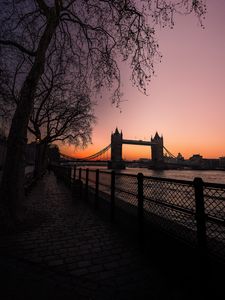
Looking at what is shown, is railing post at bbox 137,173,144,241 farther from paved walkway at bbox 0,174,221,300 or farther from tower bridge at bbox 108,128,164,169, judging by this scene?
tower bridge at bbox 108,128,164,169

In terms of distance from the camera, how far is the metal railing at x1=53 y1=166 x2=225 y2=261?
8.48ft

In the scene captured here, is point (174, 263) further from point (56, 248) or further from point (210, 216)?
point (56, 248)

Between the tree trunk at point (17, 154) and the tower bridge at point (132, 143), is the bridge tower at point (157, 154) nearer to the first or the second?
the tower bridge at point (132, 143)

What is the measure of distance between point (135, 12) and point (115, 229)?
680 cm

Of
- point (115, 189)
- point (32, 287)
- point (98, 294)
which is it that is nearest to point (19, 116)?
point (115, 189)

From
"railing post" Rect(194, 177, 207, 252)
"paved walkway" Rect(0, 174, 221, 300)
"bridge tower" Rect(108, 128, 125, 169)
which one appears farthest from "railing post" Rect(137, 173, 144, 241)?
"bridge tower" Rect(108, 128, 125, 169)

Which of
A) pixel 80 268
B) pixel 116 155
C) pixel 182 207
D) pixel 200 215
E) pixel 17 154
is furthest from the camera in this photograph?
pixel 116 155

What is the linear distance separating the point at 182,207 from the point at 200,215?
467 mm

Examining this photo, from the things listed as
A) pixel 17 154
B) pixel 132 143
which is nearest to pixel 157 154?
pixel 132 143

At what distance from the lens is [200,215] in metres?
2.66

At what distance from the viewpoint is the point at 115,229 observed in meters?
5.47

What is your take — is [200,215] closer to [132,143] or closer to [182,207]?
[182,207]

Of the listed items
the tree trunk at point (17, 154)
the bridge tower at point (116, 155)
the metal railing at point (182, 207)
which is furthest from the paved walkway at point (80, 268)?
the bridge tower at point (116, 155)

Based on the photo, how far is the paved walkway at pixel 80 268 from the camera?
2.62 meters
